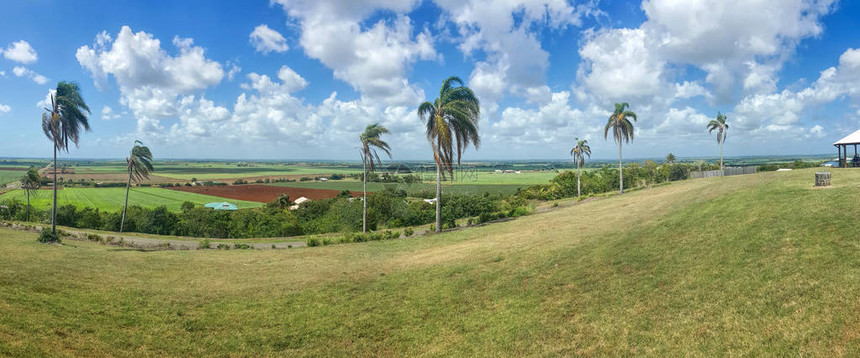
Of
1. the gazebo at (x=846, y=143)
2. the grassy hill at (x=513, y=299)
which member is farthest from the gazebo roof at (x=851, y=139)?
the grassy hill at (x=513, y=299)

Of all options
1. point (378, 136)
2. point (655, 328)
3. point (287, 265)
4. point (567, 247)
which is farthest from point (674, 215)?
point (378, 136)

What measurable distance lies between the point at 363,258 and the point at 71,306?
8457 mm

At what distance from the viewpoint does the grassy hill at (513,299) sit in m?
5.66

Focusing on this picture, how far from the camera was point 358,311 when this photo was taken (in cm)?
823

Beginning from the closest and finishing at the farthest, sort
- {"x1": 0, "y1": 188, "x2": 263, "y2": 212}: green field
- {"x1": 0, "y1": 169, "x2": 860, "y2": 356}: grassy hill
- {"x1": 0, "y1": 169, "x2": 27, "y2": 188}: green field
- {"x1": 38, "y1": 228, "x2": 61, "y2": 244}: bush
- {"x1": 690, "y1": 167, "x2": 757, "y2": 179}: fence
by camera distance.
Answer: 1. {"x1": 0, "y1": 169, "x2": 860, "y2": 356}: grassy hill
2. {"x1": 38, "y1": 228, "x2": 61, "y2": 244}: bush
3. {"x1": 690, "y1": 167, "x2": 757, "y2": 179}: fence
4. {"x1": 0, "y1": 188, "x2": 263, "y2": 212}: green field
5. {"x1": 0, "y1": 169, "x2": 27, "y2": 188}: green field

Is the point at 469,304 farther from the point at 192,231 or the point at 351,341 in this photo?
the point at 192,231

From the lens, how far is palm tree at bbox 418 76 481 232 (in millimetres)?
19594

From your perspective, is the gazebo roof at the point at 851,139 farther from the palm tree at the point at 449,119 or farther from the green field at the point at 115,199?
the green field at the point at 115,199

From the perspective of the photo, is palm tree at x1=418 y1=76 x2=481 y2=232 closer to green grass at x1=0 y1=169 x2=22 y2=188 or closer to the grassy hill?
the grassy hill

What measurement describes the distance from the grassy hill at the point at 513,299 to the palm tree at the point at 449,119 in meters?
8.51

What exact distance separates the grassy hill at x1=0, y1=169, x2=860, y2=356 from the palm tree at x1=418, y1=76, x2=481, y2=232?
8513mm

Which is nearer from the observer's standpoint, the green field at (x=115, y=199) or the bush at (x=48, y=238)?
the bush at (x=48, y=238)

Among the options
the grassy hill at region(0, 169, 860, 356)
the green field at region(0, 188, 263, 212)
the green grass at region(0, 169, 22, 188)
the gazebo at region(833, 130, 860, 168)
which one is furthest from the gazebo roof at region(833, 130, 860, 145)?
the green grass at region(0, 169, 22, 188)

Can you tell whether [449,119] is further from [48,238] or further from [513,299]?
[48,238]
